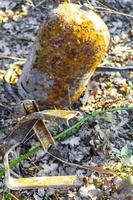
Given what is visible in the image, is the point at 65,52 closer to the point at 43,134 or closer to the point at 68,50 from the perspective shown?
the point at 68,50

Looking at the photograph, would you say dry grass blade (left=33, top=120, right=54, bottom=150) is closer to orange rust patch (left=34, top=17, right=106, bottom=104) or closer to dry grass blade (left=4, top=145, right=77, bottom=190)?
dry grass blade (left=4, top=145, right=77, bottom=190)

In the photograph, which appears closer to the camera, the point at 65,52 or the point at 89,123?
the point at 65,52

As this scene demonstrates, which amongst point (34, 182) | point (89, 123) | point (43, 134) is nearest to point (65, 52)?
point (89, 123)

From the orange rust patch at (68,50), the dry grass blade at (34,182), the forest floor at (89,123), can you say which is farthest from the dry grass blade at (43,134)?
the orange rust patch at (68,50)

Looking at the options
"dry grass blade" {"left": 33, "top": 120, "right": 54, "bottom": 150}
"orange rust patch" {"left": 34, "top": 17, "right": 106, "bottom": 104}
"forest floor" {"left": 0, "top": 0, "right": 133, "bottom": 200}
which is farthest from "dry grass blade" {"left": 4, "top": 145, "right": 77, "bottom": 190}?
"orange rust patch" {"left": 34, "top": 17, "right": 106, "bottom": 104}

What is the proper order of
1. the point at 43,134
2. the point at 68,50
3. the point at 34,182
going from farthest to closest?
the point at 68,50 < the point at 43,134 < the point at 34,182

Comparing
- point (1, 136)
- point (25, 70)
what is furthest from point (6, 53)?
point (1, 136)
